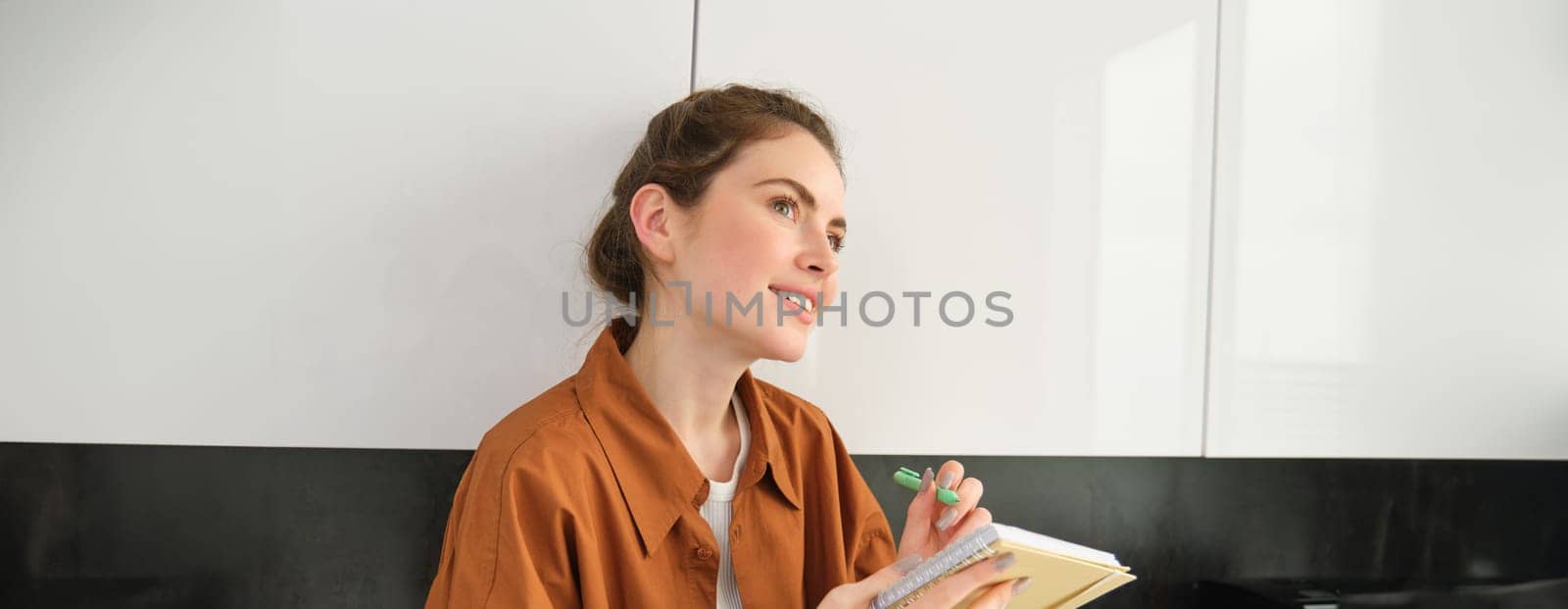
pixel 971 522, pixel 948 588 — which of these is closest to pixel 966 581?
pixel 948 588

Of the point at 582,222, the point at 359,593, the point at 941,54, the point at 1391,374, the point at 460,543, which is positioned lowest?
the point at 359,593

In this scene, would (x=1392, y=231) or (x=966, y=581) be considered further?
(x=1392, y=231)

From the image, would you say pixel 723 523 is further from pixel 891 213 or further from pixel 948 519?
pixel 891 213

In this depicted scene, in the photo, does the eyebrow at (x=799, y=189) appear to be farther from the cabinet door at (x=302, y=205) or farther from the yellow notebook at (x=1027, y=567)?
the yellow notebook at (x=1027, y=567)

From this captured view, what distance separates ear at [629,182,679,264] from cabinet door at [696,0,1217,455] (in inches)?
5.5

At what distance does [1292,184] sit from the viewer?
3.59ft

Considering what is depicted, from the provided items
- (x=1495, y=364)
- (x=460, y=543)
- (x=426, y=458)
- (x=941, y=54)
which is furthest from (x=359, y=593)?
(x=1495, y=364)

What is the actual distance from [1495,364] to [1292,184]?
12.3 inches

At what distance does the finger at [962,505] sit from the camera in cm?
88

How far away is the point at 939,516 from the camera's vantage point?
0.92 m

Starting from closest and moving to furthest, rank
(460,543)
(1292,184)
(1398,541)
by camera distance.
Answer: (460,543)
(1292,184)
(1398,541)

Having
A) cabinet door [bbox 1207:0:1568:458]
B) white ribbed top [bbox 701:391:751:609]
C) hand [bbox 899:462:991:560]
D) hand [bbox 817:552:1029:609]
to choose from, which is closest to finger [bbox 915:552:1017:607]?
hand [bbox 817:552:1029:609]

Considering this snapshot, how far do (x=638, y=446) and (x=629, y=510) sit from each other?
5 centimetres

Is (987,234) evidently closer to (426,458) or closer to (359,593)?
(426,458)
